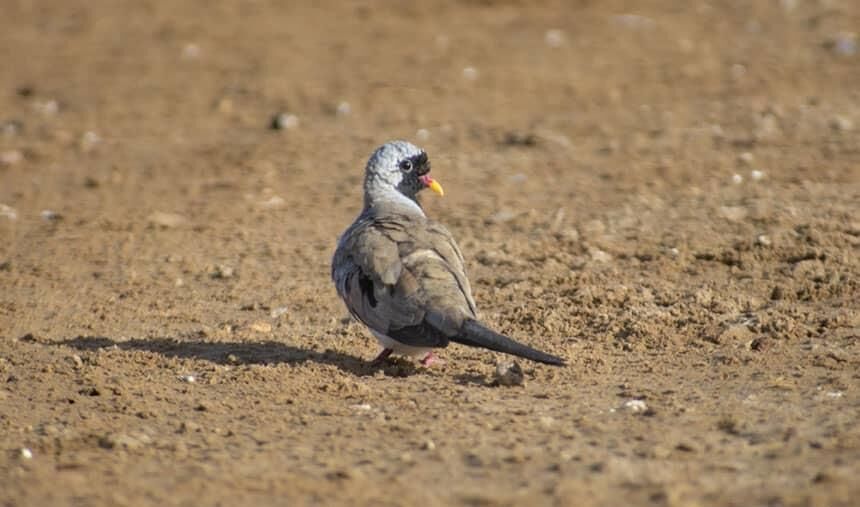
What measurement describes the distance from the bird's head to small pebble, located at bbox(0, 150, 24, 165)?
5.04m

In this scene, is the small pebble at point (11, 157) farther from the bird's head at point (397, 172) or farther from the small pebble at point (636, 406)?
the small pebble at point (636, 406)

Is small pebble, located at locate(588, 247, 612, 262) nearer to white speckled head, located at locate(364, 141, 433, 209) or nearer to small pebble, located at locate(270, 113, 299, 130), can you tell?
white speckled head, located at locate(364, 141, 433, 209)

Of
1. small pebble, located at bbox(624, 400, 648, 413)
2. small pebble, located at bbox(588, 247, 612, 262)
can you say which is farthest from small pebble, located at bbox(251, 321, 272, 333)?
small pebble, located at bbox(624, 400, 648, 413)

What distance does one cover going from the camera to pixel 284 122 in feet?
40.5

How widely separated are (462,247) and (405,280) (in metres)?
2.46

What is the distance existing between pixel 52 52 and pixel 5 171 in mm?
4575

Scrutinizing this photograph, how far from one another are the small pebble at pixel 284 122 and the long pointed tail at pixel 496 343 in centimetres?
626

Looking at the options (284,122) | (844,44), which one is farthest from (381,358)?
(844,44)

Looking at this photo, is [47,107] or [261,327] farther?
[47,107]

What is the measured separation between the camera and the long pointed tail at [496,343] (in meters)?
6.21

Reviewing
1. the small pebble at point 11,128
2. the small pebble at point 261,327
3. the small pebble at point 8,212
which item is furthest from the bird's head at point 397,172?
the small pebble at point 11,128

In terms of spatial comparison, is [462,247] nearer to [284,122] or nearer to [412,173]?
[412,173]

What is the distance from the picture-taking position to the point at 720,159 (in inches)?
418

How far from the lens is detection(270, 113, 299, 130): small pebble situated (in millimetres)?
12297
